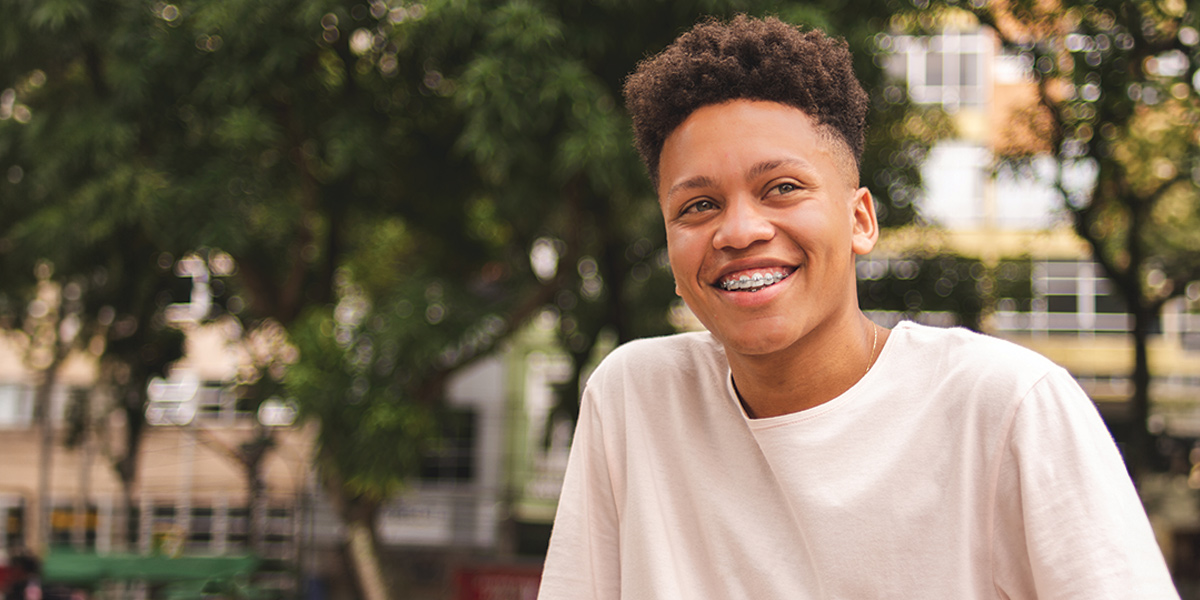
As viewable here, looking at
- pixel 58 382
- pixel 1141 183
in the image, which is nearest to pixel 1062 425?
pixel 1141 183

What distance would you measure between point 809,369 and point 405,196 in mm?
8280

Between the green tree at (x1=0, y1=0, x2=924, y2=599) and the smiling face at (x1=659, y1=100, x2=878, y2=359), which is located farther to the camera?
the green tree at (x1=0, y1=0, x2=924, y2=599)

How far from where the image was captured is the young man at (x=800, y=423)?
1209 mm

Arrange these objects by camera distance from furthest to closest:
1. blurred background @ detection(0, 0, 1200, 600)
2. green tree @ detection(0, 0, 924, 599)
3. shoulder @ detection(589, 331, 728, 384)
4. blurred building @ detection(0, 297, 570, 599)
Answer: blurred building @ detection(0, 297, 570, 599) < blurred background @ detection(0, 0, 1200, 600) < green tree @ detection(0, 0, 924, 599) < shoulder @ detection(589, 331, 728, 384)

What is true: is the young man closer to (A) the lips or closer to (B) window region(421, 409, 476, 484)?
(A) the lips

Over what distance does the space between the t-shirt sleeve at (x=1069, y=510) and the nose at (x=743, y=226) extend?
406 mm

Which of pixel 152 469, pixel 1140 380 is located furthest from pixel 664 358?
pixel 152 469

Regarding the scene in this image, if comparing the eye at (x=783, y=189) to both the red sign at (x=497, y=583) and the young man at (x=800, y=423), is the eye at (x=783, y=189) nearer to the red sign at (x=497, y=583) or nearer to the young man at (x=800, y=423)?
the young man at (x=800, y=423)

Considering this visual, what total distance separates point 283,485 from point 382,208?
17262 millimetres

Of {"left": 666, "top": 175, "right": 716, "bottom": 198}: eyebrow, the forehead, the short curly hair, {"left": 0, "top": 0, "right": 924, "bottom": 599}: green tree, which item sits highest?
{"left": 0, "top": 0, "right": 924, "bottom": 599}: green tree

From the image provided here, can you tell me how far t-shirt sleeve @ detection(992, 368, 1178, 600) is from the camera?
114 centimetres

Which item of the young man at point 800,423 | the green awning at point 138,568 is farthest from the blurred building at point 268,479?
the young man at point 800,423

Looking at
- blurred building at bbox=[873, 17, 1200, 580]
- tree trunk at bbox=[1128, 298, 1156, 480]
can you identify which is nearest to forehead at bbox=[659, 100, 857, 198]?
tree trunk at bbox=[1128, 298, 1156, 480]

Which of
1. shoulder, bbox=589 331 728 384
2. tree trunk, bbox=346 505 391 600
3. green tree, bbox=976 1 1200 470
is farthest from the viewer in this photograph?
tree trunk, bbox=346 505 391 600
